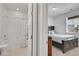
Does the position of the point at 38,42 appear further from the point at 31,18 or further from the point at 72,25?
the point at 72,25

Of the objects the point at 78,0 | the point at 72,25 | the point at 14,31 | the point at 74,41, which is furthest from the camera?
the point at 72,25

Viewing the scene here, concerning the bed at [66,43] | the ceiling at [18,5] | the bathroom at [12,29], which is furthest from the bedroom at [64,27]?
the bathroom at [12,29]

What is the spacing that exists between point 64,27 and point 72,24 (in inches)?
19.0

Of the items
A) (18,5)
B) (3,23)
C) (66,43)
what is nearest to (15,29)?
(3,23)

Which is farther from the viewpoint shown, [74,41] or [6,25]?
[74,41]

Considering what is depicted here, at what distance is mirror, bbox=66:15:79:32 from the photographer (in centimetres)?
408

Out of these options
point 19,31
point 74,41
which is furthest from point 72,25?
point 19,31

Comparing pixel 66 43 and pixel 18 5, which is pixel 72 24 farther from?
pixel 18 5

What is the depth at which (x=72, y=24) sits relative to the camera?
4.36 metres

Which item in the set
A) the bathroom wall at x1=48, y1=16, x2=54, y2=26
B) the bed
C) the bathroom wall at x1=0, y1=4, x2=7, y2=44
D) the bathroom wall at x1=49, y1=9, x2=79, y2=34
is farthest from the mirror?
the bathroom wall at x1=0, y1=4, x2=7, y2=44

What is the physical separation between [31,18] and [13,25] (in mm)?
1524

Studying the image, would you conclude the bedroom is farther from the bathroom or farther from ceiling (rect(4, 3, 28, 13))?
the bathroom

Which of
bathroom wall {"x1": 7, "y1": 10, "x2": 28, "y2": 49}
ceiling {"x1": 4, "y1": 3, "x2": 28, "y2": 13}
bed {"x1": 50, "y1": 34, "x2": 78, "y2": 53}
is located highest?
ceiling {"x1": 4, "y1": 3, "x2": 28, "y2": 13}

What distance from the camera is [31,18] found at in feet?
5.71
